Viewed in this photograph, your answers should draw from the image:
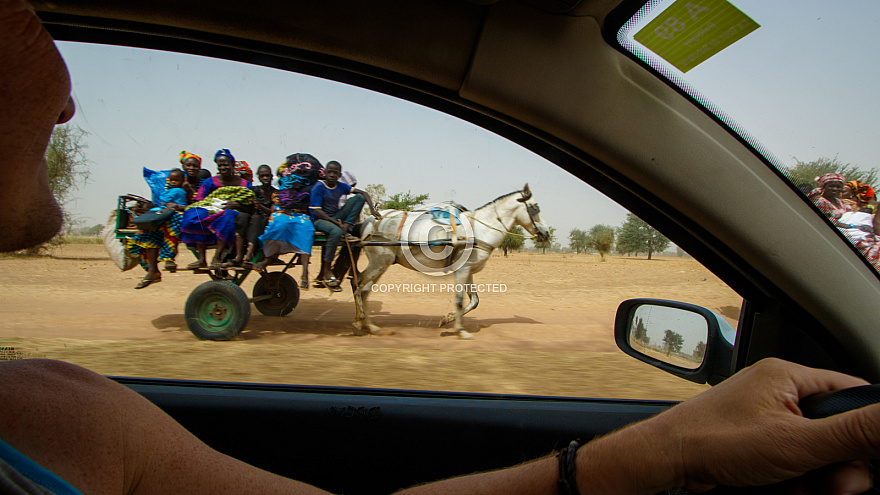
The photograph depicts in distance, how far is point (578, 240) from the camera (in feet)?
6.63

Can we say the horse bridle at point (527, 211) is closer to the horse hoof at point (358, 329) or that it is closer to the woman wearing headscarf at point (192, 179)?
the horse hoof at point (358, 329)

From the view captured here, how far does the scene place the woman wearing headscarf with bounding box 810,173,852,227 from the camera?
1261mm

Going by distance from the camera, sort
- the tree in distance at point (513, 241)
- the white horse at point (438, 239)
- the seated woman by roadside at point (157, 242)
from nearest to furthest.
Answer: the seated woman by roadside at point (157, 242)
the white horse at point (438, 239)
the tree in distance at point (513, 241)

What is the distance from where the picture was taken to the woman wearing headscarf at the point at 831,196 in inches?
49.6

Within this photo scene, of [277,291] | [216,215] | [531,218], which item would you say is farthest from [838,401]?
[531,218]

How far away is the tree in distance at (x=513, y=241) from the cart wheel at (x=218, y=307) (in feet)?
11.5

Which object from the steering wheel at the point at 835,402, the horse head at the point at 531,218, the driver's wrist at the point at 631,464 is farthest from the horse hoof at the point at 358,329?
the steering wheel at the point at 835,402

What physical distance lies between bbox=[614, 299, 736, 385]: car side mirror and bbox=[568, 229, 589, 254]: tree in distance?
0.32 metres

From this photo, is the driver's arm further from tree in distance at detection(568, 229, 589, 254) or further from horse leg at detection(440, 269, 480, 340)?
horse leg at detection(440, 269, 480, 340)

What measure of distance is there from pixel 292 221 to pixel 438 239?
191cm

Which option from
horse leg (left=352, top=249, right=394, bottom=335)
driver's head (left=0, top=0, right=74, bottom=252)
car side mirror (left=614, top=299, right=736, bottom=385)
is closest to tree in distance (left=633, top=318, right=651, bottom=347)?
car side mirror (left=614, top=299, right=736, bottom=385)

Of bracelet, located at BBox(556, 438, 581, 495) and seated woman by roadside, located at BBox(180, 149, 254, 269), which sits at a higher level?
seated woman by roadside, located at BBox(180, 149, 254, 269)

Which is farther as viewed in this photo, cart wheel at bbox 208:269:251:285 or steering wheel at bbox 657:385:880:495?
cart wheel at bbox 208:269:251:285

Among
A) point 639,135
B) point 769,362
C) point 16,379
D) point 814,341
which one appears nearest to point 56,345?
point 16,379
